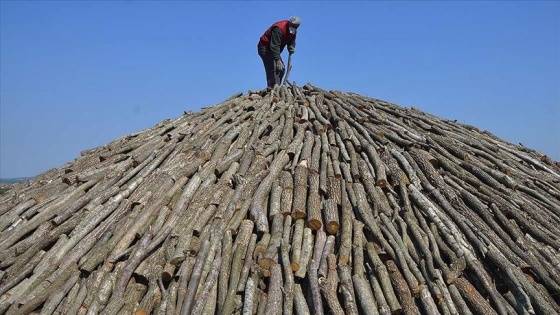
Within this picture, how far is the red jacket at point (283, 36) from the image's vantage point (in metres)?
13.4

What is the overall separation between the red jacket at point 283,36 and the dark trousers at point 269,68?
6.6 inches

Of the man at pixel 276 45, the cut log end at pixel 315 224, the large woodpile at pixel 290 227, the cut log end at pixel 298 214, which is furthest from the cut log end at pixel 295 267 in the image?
the man at pixel 276 45

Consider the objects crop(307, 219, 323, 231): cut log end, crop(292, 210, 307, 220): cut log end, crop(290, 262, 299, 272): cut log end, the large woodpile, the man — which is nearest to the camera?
the large woodpile

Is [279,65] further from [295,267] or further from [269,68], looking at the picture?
[295,267]

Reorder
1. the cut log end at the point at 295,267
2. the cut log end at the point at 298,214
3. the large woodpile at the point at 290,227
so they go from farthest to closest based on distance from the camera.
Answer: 1. the cut log end at the point at 298,214
2. the cut log end at the point at 295,267
3. the large woodpile at the point at 290,227

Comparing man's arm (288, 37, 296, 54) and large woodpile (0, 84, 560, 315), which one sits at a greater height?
man's arm (288, 37, 296, 54)

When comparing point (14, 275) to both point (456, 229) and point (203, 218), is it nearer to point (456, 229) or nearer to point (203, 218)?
point (203, 218)

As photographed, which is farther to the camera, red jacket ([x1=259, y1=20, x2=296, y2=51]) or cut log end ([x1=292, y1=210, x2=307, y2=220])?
red jacket ([x1=259, y1=20, x2=296, y2=51])

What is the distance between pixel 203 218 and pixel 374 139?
386cm

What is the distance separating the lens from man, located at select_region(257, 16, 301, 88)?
43.7ft

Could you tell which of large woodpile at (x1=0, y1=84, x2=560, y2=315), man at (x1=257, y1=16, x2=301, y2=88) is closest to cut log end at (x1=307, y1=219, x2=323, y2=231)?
large woodpile at (x1=0, y1=84, x2=560, y2=315)

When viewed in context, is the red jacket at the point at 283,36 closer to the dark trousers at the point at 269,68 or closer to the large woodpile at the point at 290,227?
the dark trousers at the point at 269,68

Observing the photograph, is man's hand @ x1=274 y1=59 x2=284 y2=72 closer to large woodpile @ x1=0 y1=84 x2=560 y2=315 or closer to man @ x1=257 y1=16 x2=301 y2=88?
man @ x1=257 y1=16 x2=301 y2=88

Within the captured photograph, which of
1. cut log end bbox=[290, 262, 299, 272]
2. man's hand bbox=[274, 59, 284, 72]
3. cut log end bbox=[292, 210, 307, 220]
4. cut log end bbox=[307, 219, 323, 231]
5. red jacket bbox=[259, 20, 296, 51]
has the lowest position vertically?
cut log end bbox=[290, 262, 299, 272]
